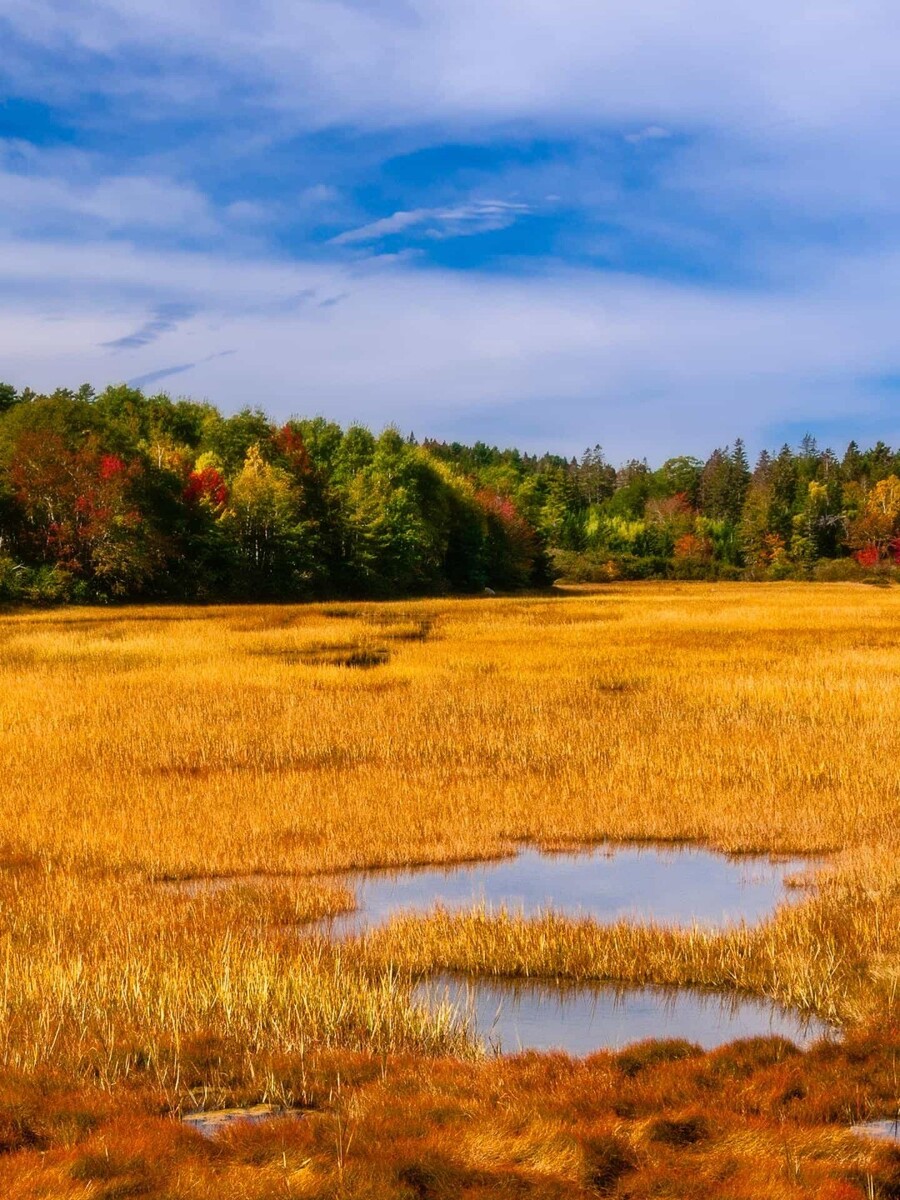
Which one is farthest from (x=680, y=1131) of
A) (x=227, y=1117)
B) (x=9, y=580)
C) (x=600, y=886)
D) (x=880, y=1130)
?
(x=9, y=580)

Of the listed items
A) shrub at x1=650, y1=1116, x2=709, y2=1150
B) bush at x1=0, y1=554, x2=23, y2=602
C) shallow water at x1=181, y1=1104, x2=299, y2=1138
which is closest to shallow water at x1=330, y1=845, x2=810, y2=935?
shallow water at x1=181, y1=1104, x2=299, y2=1138

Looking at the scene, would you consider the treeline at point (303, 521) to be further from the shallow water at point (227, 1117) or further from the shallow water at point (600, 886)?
the shallow water at point (227, 1117)

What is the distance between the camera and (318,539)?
2881 inches

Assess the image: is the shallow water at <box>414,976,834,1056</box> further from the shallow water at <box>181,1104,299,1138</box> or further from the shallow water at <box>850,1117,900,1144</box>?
the shallow water at <box>181,1104,299,1138</box>

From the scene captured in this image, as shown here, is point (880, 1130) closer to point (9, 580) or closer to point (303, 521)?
point (9, 580)

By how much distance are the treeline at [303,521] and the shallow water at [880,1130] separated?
2097 inches

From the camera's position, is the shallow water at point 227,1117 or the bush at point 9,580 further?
the bush at point 9,580

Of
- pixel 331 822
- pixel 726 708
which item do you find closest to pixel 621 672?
pixel 726 708

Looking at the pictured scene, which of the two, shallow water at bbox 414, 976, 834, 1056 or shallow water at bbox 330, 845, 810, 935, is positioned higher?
shallow water at bbox 414, 976, 834, 1056

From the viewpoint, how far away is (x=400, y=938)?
9.83m

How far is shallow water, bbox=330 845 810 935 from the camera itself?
10.9m

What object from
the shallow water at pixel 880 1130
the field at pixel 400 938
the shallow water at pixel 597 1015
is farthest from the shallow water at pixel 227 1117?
the shallow water at pixel 880 1130

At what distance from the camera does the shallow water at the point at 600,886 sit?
10.9 m

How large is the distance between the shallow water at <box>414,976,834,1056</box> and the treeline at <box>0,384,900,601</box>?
165 ft
